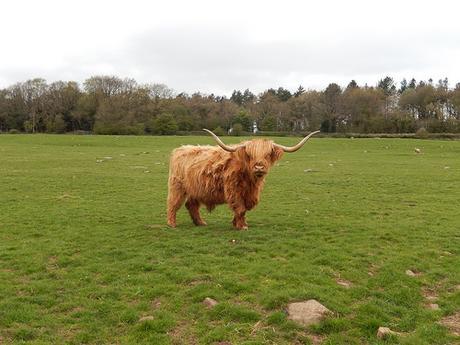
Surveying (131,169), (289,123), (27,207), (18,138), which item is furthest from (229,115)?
(27,207)

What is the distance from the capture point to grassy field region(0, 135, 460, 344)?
6352 mm

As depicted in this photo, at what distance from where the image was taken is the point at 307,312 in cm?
663

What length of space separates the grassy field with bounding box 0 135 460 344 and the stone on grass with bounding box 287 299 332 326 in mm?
131

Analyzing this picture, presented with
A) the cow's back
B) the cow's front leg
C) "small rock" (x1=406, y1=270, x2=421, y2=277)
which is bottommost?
"small rock" (x1=406, y1=270, x2=421, y2=277)

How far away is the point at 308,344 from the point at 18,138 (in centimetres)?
5857

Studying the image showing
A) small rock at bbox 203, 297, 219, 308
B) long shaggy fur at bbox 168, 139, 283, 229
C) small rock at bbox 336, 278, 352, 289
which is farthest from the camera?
long shaggy fur at bbox 168, 139, 283, 229

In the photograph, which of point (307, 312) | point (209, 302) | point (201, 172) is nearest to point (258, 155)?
point (201, 172)

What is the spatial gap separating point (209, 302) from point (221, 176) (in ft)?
15.5

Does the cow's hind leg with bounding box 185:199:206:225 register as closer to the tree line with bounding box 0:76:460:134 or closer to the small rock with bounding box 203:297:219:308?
the small rock with bounding box 203:297:219:308

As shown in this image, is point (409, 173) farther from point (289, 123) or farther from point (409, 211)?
point (289, 123)

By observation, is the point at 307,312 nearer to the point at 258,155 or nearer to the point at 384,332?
the point at 384,332

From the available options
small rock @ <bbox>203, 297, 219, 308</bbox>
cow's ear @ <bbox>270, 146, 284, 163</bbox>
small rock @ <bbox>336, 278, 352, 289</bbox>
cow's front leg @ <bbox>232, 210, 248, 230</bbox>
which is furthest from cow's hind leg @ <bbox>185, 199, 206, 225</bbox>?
small rock @ <bbox>203, 297, 219, 308</bbox>

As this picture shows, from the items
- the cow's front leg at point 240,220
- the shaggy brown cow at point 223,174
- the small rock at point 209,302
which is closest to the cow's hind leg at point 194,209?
the shaggy brown cow at point 223,174

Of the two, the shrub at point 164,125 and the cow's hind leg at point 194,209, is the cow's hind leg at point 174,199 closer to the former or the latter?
the cow's hind leg at point 194,209
